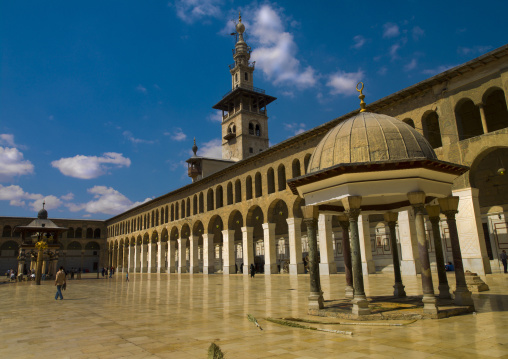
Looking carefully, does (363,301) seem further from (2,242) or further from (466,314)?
(2,242)

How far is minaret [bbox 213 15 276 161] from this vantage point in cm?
4938

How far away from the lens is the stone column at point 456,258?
26.0 ft

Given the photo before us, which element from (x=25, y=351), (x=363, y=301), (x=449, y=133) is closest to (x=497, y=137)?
(x=449, y=133)

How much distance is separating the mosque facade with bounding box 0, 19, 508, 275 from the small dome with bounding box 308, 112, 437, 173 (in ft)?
0.42

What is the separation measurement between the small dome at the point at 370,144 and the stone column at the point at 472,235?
30.0 feet

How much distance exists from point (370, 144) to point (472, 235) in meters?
10.8

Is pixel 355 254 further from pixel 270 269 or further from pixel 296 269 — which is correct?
pixel 270 269

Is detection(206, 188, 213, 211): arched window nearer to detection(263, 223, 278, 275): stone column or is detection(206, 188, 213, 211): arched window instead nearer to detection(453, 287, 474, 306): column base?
detection(263, 223, 278, 275): stone column

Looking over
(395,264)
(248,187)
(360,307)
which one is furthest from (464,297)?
(248,187)

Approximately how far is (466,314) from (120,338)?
6613mm

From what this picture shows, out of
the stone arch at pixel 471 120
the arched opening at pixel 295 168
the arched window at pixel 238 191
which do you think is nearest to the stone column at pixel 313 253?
the stone arch at pixel 471 120

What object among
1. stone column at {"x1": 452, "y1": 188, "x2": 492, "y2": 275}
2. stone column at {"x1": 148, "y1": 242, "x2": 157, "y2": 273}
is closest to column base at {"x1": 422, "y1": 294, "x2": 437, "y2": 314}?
stone column at {"x1": 452, "y1": 188, "x2": 492, "y2": 275}

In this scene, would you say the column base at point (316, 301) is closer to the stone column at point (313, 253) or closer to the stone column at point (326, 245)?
the stone column at point (313, 253)

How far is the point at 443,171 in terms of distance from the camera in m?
8.16
